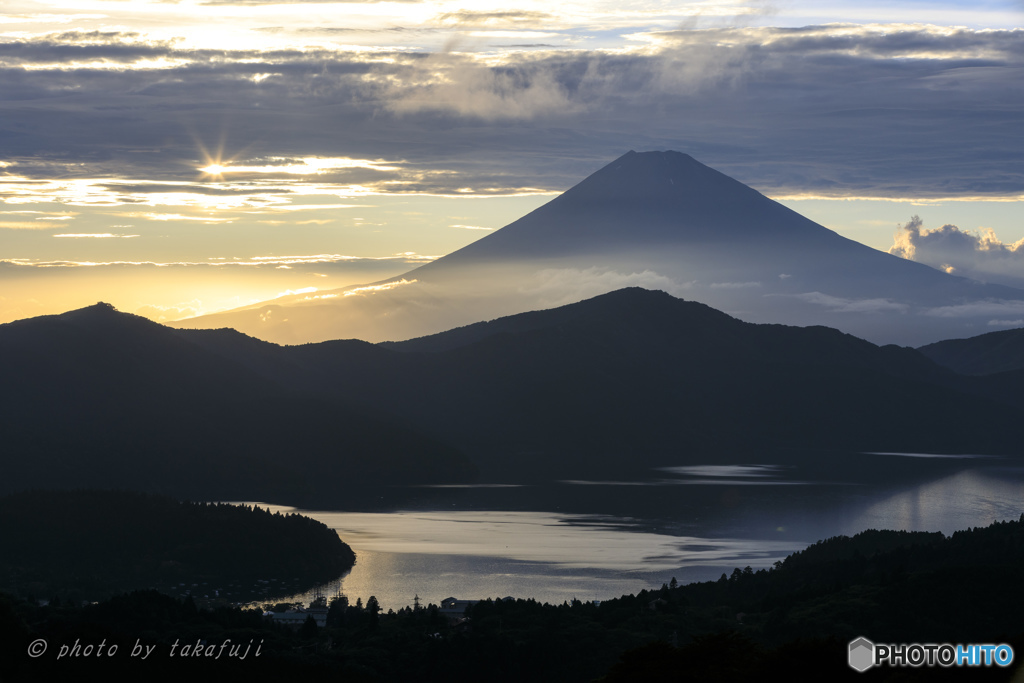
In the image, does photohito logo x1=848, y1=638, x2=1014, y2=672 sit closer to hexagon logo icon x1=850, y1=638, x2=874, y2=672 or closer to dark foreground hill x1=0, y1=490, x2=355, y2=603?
hexagon logo icon x1=850, y1=638, x2=874, y2=672

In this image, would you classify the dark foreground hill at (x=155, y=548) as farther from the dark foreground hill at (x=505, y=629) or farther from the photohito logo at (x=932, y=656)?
the photohito logo at (x=932, y=656)

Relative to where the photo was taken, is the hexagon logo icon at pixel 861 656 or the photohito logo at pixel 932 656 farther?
the hexagon logo icon at pixel 861 656

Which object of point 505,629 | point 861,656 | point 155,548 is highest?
point 861,656

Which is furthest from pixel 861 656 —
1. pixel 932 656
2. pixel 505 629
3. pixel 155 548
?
pixel 155 548

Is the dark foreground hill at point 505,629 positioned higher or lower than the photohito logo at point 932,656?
lower

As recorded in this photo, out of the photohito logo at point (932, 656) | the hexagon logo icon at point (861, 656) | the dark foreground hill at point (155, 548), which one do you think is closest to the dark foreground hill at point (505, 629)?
the photohito logo at point (932, 656)

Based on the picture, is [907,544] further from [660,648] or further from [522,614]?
[660,648]

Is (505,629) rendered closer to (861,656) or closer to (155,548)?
(861,656)

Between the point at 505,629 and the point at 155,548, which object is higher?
the point at 155,548
